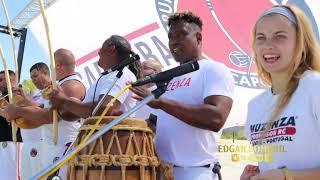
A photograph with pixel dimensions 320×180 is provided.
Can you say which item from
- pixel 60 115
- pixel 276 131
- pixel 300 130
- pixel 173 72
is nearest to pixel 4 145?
pixel 60 115

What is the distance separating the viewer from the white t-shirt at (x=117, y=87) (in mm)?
2889

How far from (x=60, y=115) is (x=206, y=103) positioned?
1508 millimetres

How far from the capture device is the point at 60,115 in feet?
11.8

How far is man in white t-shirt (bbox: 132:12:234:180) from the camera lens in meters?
2.39

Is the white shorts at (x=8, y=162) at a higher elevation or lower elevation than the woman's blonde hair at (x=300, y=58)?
lower

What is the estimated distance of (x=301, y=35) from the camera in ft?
5.55

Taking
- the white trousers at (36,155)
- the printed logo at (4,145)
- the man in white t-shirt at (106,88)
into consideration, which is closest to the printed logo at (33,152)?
the white trousers at (36,155)

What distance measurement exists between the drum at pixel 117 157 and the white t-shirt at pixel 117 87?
0.54m

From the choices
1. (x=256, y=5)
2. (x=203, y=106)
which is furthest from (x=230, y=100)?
(x=256, y=5)

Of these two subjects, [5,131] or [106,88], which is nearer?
[106,88]

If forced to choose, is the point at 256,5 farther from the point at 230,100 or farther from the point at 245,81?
the point at 230,100

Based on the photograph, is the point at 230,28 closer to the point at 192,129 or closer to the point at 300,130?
the point at 192,129

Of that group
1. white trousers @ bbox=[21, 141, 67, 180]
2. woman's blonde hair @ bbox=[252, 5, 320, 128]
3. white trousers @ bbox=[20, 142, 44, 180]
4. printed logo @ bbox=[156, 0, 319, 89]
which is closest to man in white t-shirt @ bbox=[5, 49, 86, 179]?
white trousers @ bbox=[21, 141, 67, 180]

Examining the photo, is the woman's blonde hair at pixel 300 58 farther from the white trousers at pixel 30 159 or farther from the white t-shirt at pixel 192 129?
the white trousers at pixel 30 159
